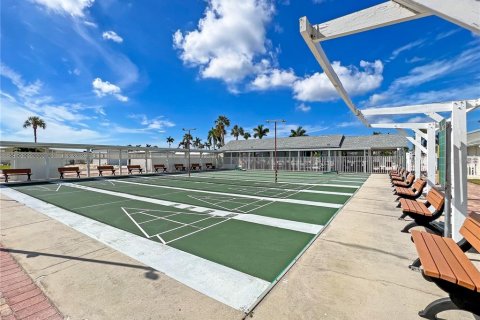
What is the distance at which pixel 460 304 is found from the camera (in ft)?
7.34

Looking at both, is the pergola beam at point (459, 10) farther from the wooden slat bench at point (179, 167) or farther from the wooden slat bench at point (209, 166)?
the wooden slat bench at point (209, 166)

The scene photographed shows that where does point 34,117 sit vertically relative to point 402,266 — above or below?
above

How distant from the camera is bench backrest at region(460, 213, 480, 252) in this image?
2672 mm

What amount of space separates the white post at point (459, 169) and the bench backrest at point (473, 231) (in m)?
1.29

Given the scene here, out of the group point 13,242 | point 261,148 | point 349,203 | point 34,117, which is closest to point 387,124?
point 349,203

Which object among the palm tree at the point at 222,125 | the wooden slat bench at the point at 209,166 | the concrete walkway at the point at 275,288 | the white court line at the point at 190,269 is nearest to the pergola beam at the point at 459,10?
the concrete walkway at the point at 275,288

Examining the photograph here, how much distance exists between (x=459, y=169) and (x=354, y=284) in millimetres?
3080

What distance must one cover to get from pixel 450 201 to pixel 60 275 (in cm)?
676

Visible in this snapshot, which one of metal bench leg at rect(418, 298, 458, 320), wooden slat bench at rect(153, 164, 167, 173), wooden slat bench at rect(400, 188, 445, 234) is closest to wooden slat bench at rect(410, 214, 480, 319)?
metal bench leg at rect(418, 298, 458, 320)

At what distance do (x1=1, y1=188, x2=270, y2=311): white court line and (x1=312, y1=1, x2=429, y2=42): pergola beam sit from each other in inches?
140

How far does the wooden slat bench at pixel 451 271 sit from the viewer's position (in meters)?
2.14

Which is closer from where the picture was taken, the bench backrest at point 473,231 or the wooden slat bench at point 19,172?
Result: the bench backrest at point 473,231

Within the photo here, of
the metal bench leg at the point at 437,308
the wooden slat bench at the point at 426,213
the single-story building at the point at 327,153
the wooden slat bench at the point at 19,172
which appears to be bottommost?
the metal bench leg at the point at 437,308

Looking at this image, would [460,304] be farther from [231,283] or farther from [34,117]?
[34,117]
